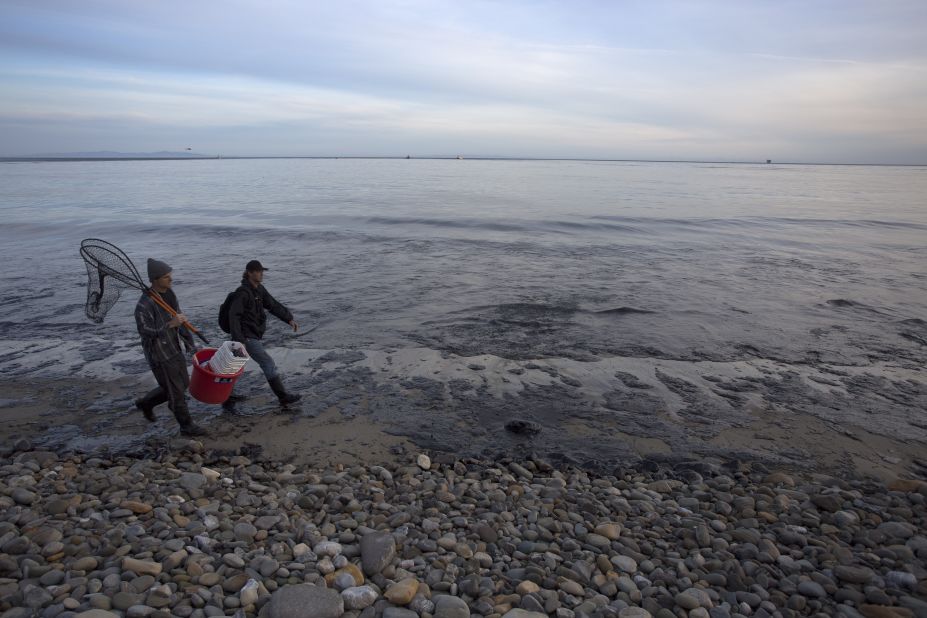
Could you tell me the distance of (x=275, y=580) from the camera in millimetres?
4316

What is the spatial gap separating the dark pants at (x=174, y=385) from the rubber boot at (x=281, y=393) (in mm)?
1211

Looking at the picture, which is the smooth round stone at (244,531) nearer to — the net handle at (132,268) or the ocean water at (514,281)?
the net handle at (132,268)

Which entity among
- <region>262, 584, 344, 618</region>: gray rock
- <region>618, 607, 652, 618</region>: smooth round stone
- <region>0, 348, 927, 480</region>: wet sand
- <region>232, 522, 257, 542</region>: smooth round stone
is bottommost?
<region>0, 348, 927, 480</region>: wet sand

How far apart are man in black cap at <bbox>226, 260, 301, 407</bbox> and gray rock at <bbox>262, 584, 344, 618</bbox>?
4.41m

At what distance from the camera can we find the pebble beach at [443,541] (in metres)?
4.10

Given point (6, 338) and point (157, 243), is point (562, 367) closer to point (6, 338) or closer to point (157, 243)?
point (6, 338)

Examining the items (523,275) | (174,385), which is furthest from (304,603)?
(523,275)

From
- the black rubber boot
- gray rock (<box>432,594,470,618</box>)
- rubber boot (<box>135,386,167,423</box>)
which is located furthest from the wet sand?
gray rock (<box>432,594,470,618</box>)

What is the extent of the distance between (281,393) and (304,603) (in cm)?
473

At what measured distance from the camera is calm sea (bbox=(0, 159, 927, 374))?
12.0 metres

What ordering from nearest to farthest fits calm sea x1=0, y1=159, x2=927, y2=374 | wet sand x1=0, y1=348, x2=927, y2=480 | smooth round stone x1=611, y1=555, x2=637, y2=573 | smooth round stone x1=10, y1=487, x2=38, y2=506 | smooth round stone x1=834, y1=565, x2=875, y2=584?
smooth round stone x1=834, y1=565, x2=875, y2=584 < smooth round stone x1=611, y1=555, x2=637, y2=573 < smooth round stone x1=10, y1=487, x2=38, y2=506 < wet sand x1=0, y1=348, x2=927, y2=480 < calm sea x1=0, y1=159, x2=927, y2=374

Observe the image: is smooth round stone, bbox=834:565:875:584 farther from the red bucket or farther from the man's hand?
the man's hand

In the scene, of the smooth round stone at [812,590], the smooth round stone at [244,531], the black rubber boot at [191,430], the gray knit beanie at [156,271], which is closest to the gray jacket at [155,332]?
the gray knit beanie at [156,271]

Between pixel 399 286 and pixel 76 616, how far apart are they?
13.4 metres
